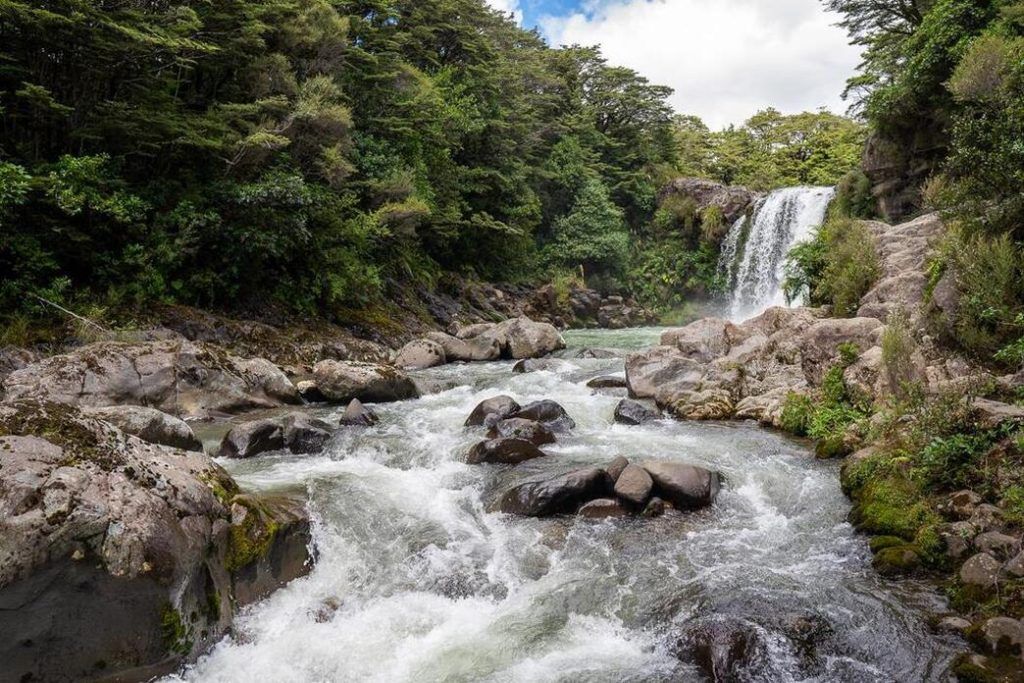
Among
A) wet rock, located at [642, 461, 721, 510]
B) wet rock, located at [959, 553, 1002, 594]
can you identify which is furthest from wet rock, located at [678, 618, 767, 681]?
wet rock, located at [642, 461, 721, 510]

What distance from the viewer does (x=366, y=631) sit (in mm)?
5527

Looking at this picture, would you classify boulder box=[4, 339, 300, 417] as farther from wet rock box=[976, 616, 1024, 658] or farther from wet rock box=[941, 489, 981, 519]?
wet rock box=[976, 616, 1024, 658]

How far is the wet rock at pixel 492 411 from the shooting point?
11.5m

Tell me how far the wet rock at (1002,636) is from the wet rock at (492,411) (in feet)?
25.3

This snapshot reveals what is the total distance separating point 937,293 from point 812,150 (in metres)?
41.6

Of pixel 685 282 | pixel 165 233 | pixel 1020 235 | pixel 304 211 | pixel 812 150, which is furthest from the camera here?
pixel 812 150

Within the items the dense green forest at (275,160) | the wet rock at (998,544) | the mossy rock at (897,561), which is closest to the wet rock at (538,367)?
the dense green forest at (275,160)

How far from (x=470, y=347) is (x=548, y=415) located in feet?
28.4

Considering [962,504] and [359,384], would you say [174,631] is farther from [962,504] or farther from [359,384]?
[359,384]

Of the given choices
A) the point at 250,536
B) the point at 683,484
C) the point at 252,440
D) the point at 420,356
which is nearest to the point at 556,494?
the point at 683,484

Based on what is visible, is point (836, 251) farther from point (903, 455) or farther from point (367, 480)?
point (367, 480)

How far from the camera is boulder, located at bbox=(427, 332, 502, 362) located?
19.8 m

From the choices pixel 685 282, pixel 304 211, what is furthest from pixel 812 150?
pixel 304 211

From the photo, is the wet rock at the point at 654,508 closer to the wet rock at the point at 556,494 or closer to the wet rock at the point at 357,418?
the wet rock at the point at 556,494
